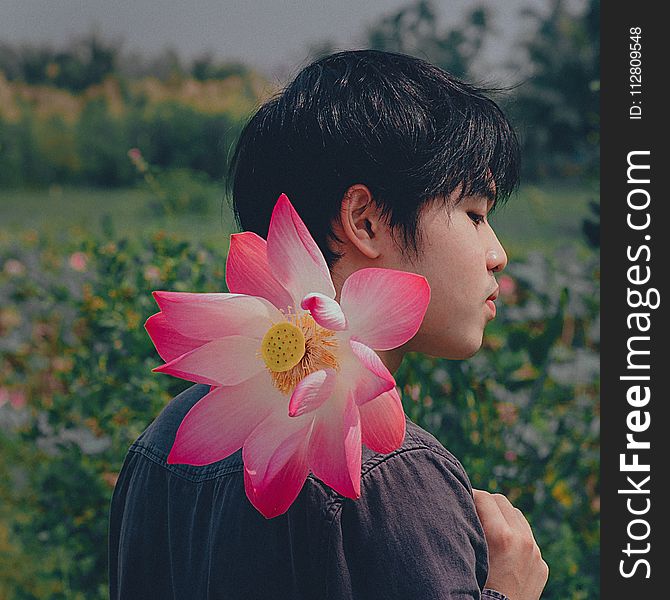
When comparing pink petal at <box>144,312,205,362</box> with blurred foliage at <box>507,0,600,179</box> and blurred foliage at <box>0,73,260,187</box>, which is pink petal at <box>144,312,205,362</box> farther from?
blurred foliage at <box>507,0,600,179</box>

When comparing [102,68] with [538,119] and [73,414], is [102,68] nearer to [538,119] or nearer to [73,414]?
[538,119]

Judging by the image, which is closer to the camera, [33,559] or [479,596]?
[479,596]

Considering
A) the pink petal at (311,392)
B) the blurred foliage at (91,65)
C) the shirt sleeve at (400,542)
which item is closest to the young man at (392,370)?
the shirt sleeve at (400,542)

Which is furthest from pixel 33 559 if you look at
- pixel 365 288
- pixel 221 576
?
pixel 365 288

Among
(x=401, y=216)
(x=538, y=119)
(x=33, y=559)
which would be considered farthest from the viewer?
(x=538, y=119)

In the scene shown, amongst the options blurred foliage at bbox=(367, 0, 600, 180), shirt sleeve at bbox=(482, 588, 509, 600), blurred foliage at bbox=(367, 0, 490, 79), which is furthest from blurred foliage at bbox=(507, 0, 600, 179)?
shirt sleeve at bbox=(482, 588, 509, 600)

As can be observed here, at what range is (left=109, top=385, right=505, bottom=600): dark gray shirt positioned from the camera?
0.78 m

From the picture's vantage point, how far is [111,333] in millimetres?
1776

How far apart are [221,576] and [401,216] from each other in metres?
0.38

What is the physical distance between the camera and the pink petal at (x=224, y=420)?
31.1 inches

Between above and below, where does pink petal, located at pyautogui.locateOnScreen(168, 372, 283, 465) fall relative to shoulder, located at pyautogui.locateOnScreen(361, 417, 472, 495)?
above

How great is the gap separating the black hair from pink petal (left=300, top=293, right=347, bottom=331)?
20cm

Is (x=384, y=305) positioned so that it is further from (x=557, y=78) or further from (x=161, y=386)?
(x=557, y=78)

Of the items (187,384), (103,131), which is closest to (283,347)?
(187,384)
